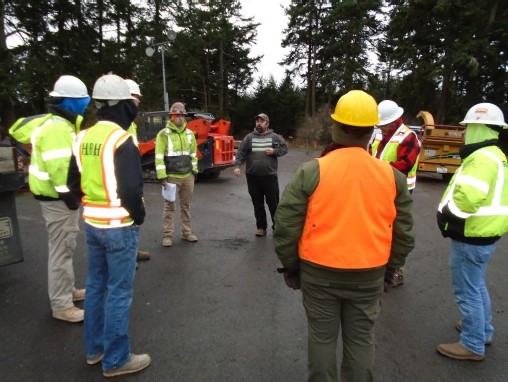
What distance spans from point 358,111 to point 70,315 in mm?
3088

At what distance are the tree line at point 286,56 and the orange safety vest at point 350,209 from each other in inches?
654

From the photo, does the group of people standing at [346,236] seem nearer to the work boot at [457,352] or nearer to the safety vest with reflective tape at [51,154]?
the work boot at [457,352]

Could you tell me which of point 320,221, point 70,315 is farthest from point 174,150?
point 320,221

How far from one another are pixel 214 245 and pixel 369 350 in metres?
3.90

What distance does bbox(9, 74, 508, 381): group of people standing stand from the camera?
6.98 feet

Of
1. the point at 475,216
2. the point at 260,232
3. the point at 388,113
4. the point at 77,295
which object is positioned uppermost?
the point at 388,113

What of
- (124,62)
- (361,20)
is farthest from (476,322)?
(361,20)

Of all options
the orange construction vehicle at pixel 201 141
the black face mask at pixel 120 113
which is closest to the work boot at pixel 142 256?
the black face mask at pixel 120 113

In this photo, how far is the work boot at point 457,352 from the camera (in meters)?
3.06

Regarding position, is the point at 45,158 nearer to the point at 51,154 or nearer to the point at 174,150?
the point at 51,154

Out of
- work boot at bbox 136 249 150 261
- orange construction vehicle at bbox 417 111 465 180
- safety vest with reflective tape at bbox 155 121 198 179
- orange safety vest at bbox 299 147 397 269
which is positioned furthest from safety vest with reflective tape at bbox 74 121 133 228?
orange construction vehicle at bbox 417 111 465 180

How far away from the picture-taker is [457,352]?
3088 millimetres

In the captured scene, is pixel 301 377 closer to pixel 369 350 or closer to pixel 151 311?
pixel 369 350

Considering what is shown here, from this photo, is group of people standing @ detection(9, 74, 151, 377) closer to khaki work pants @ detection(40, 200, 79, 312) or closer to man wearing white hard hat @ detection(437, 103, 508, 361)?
khaki work pants @ detection(40, 200, 79, 312)
